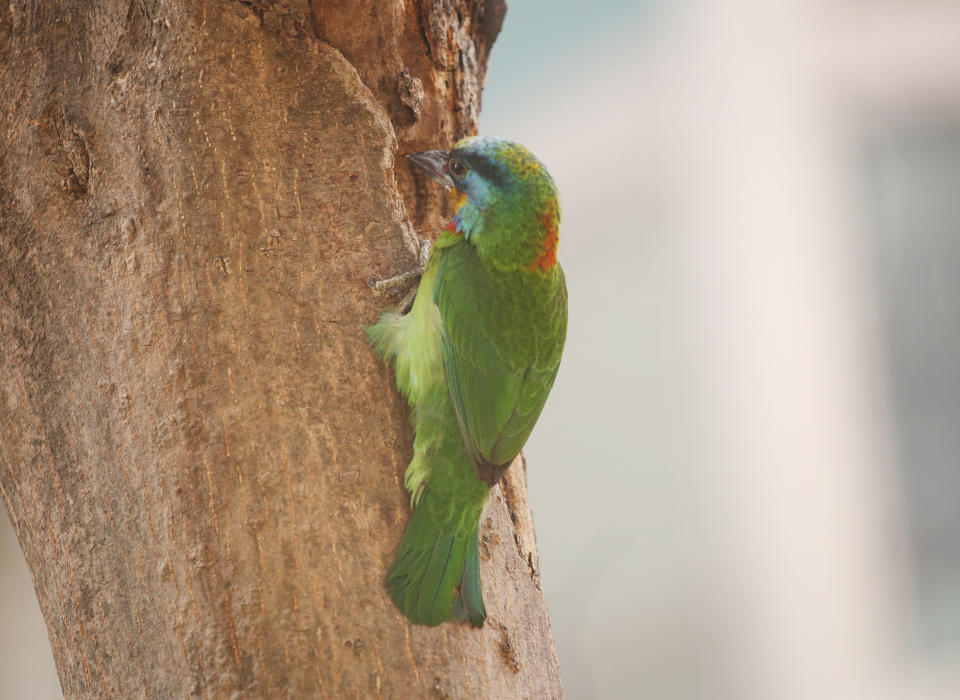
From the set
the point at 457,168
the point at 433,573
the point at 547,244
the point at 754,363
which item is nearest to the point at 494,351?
the point at 547,244

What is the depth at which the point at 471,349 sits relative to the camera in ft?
5.58

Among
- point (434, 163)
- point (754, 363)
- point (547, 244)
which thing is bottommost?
point (754, 363)

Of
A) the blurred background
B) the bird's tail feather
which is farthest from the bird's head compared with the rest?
the blurred background

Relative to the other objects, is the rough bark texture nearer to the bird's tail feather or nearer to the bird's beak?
the bird's tail feather

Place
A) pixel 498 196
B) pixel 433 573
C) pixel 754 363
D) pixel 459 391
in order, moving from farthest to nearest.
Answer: pixel 754 363 < pixel 498 196 < pixel 459 391 < pixel 433 573

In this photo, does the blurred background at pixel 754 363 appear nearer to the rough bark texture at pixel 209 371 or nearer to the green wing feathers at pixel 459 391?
the green wing feathers at pixel 459 391

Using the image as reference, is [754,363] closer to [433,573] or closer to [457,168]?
[457,168]

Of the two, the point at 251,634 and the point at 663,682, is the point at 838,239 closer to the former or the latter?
the point at 663,682

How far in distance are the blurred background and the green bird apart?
1983mm

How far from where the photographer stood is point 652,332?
3801 mm

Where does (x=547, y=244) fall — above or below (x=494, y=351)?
above

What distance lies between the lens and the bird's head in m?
1.76

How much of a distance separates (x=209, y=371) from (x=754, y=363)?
108 inches

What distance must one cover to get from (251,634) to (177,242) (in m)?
0.65
